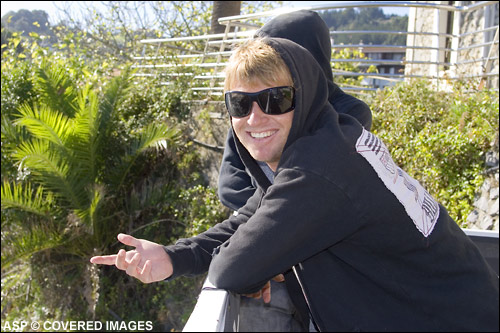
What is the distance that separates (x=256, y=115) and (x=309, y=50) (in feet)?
3.49

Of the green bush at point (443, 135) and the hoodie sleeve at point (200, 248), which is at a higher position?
the hoodie sleeve at point (200, 248)

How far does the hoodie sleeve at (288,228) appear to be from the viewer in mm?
1739

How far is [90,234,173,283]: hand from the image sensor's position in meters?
2.02

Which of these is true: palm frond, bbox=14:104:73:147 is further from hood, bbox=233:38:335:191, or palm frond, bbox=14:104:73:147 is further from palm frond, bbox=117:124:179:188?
hood, bbox=233:38:335:191

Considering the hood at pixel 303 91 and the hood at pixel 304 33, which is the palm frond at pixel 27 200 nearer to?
the hood at pixel 304 33

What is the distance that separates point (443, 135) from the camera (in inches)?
212


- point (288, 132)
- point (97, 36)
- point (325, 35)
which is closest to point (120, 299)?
point (325, 35)

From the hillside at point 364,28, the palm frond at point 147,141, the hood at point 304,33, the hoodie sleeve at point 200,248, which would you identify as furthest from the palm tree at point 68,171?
the hoodie sleeve at point 200,248

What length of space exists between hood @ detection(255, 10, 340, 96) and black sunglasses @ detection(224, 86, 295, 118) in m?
0.98

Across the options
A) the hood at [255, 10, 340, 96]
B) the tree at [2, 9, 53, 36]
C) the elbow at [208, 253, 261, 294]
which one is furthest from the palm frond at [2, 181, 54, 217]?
A: the tree at [2, 9, 53, 36]

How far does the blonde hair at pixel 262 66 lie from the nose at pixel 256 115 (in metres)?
0.09

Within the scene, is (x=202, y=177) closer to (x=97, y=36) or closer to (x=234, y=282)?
(x=234, y=282)

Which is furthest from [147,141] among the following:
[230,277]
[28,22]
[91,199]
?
[28,22]

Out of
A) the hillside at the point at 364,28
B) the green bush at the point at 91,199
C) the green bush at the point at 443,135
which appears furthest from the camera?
the hillside at the point at 364,28
